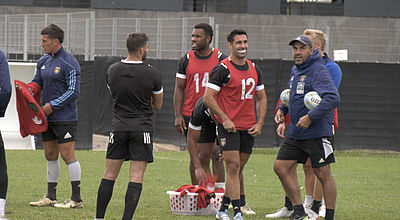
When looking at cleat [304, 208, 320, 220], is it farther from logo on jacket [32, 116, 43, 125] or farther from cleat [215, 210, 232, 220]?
logo on jacket [32, 116, 43, 125]

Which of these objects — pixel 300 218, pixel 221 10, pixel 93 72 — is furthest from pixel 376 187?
pixel 221 10

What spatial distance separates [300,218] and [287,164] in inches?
23.3

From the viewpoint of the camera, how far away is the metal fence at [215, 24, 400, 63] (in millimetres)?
18250

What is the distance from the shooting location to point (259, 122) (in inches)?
311

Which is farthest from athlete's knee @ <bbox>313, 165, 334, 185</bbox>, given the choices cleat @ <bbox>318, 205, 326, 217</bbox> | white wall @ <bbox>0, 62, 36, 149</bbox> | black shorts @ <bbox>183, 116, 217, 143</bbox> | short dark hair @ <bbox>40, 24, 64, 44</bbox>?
white wall @ <bbox>0, 62, 36, 149</bbox>

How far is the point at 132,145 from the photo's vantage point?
705 cm

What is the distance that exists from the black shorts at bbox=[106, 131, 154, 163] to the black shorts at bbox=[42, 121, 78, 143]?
168 cm

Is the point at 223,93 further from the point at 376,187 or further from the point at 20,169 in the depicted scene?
the point at 20,169

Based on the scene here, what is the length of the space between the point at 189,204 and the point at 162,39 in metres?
11.4

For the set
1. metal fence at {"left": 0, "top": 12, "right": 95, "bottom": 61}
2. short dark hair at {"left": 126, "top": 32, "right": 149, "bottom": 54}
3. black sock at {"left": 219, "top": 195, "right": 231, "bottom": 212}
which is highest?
metal fence at {"left": 0, "top": 12, "right": 95, "bottom": 61}

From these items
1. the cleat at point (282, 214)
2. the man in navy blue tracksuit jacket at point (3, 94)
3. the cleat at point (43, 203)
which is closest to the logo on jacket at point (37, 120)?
the cleat at point (43, 203)

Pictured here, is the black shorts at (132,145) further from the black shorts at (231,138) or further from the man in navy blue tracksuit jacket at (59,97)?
the man in navy blue tracksuit jacket at (59,97)

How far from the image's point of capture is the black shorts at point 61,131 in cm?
863

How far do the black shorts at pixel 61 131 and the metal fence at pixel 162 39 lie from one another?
31.1ft
